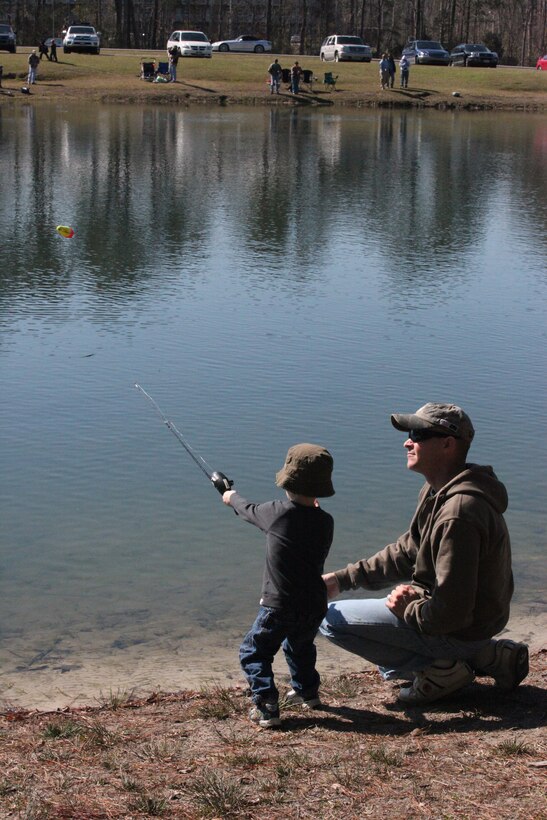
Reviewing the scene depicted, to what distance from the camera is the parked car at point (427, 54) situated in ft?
222

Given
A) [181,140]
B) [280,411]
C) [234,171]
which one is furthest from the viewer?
[181,140]

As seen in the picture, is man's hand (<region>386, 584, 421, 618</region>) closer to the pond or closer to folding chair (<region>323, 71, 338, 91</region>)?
the pond

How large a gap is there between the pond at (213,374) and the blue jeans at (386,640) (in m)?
0.92

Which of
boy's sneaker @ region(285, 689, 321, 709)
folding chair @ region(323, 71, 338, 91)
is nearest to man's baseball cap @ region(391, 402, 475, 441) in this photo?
boy's sneaker @ region(285, 689, 321, 709)

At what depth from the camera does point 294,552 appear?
517 centimetres

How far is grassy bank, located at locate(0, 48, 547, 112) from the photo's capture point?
53.5m

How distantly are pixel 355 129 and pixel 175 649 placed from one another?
3846 centimetres

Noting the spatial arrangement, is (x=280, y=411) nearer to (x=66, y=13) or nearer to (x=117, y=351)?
(x=117, y=351)

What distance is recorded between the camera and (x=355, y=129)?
43094mm

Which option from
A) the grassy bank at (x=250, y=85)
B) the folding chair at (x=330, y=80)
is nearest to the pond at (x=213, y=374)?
the grassy bank at (x=250, y=85)

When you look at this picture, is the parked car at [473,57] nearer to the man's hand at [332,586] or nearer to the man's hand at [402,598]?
the man's hand at [332,586]

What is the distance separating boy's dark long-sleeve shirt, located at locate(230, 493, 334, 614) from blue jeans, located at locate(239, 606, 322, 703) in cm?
5

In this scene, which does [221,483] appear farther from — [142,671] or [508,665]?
[508,665]

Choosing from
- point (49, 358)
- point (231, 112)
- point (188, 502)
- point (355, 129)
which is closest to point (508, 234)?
point (49, 358)
